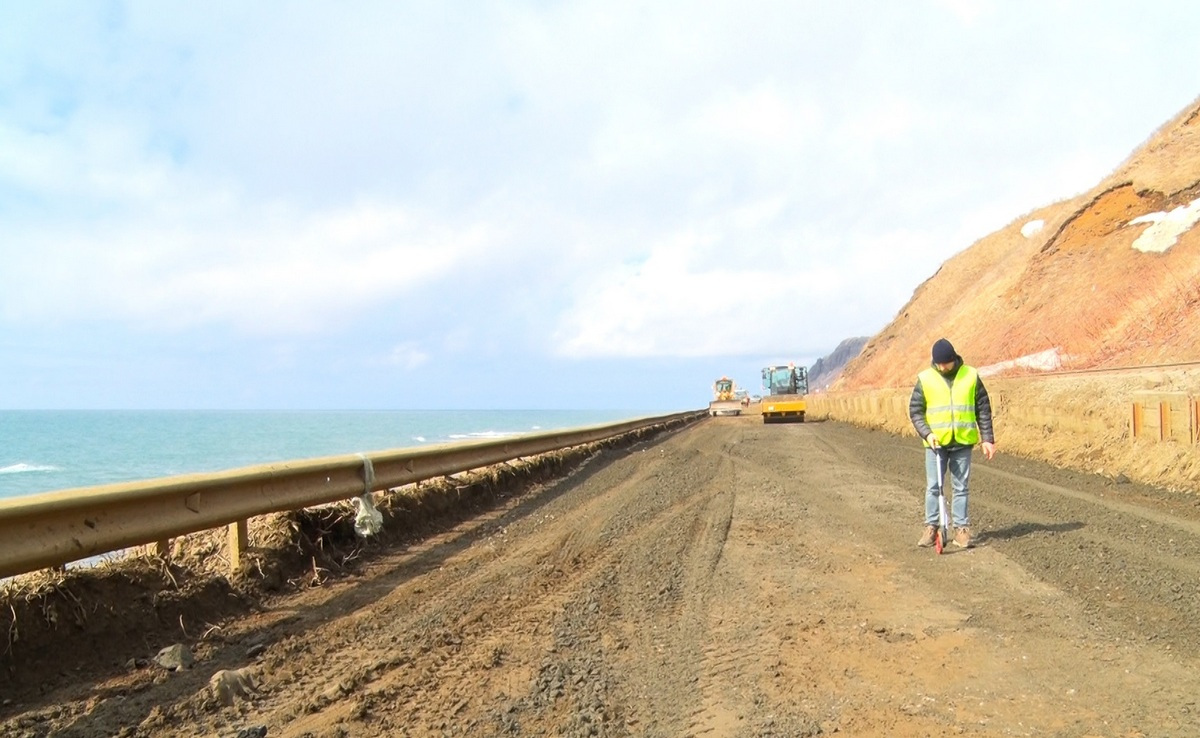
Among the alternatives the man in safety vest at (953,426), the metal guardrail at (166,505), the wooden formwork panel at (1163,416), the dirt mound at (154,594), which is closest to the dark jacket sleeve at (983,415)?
the man in safety vest at (953,426)

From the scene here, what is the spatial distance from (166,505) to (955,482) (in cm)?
659

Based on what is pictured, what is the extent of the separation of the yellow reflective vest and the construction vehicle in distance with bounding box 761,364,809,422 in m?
34.3

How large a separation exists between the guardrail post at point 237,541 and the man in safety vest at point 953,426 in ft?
19.2

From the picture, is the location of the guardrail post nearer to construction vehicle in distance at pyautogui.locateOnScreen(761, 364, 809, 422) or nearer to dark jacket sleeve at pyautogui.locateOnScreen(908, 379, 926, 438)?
dark jacket sleeve at pyautogui.locateOnScreen(908, 379, 926, 438)

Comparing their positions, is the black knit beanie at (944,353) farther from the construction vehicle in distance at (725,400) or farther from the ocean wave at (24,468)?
the construction vehicle in distance at (725,400)

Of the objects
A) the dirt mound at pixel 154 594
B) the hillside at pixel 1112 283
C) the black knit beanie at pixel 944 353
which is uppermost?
the hillside at pixel 1112 283

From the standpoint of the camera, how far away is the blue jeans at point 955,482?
7598 mm

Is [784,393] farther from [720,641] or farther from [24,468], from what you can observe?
[720,641]

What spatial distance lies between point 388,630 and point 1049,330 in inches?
1388

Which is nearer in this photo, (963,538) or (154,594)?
(154,594)

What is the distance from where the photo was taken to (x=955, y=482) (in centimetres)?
769

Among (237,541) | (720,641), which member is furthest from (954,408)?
(237,541)

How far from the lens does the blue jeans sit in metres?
7.60

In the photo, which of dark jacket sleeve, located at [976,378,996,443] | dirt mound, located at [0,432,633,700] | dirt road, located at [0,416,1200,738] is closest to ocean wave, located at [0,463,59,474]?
dirt mound, located at [0,432,633,700]
